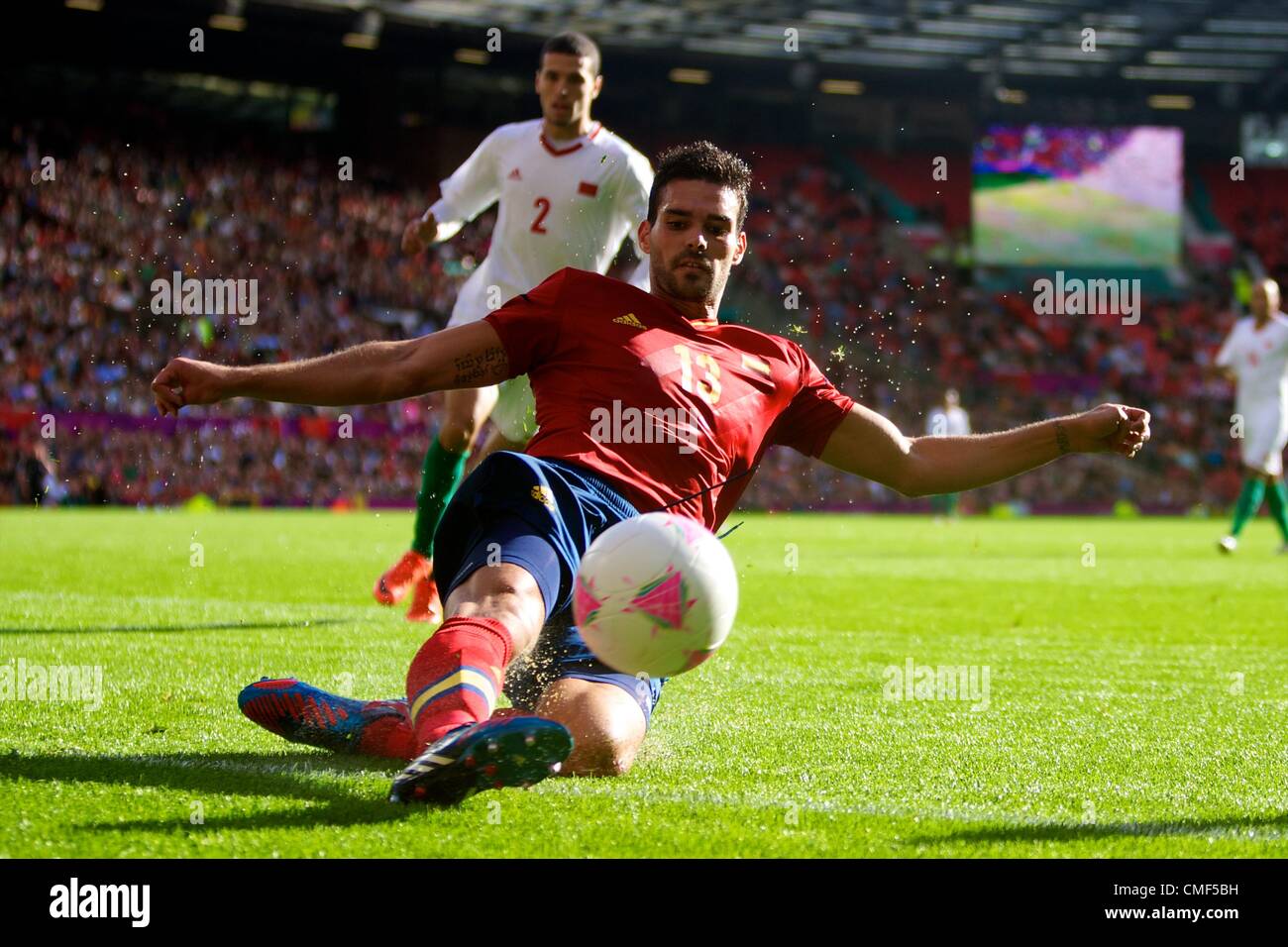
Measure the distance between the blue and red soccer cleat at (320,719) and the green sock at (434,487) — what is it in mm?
3226

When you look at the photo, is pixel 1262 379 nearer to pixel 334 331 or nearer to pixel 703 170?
pixel 703 170

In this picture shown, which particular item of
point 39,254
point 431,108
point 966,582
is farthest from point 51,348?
point 966,582

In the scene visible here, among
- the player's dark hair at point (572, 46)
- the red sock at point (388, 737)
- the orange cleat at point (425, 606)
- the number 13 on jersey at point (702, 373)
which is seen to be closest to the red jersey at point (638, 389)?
the number 13 on jersey at point (702, 373)

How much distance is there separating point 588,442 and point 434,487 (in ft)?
11.4

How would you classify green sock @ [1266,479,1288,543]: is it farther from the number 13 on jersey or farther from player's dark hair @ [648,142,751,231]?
the number 13 on jersey

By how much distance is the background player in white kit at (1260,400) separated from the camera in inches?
579

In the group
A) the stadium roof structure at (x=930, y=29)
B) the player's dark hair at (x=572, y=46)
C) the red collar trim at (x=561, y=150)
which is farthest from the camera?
the stadium roof structure at (x=930, y=29)

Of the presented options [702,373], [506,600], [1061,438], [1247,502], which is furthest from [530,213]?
[1247,502]

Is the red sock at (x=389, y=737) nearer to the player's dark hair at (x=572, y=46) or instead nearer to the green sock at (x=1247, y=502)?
the player's dark hair at (x=572, y=46)

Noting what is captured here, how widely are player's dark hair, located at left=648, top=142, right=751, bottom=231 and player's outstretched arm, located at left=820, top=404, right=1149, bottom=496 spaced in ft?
2.40

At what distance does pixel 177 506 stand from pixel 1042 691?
→ 23394 millimetres

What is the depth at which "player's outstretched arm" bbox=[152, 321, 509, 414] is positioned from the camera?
337 cm

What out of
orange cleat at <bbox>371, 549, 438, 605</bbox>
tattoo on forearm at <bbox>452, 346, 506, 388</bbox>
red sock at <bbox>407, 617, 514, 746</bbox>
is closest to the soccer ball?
red sock at <bbox>407, 617, 514, 746</bbox>

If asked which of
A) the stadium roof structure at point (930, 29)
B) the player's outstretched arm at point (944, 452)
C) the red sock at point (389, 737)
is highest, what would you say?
the stadium roof structure at point (930, 29)
